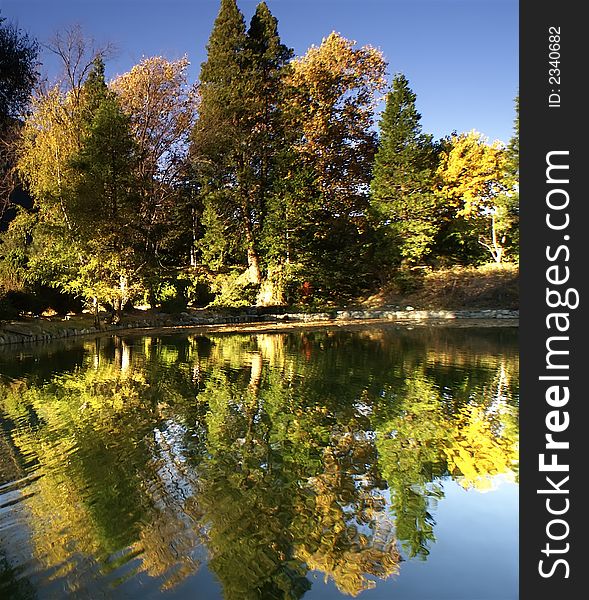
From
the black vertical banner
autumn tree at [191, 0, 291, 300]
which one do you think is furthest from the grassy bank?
the black vertical banner

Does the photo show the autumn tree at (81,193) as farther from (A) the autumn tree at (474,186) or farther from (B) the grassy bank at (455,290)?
(A) the autumn tree at (474,186)

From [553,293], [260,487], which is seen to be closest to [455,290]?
[260,487]

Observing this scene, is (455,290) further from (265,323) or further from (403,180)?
(265,323)

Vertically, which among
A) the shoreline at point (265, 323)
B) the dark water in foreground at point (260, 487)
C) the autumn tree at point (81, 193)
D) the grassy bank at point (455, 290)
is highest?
the autumn tree at point (81, 193)

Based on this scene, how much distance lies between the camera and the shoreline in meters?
13.0

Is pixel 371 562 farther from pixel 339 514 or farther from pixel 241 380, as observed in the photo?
pixel 241 380

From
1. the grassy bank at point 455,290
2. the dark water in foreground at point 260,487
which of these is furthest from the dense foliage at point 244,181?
the dark water in foreground at point 260,487

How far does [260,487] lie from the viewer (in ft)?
11.5

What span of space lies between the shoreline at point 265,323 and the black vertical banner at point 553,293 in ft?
39.8

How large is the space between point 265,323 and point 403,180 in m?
9.38

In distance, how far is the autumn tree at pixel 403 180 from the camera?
2198cm

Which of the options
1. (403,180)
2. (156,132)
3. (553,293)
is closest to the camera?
(553,293)

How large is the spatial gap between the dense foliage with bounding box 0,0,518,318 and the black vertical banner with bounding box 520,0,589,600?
12674 millimetres

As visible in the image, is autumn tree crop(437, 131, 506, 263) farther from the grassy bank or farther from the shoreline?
the shoreline
